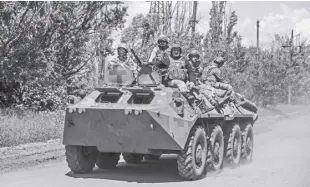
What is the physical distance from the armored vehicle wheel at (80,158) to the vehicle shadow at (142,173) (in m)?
0.13

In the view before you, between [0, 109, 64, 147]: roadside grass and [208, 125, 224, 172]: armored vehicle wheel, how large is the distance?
4898 millimetres

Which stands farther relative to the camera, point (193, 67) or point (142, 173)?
point (193, 67)

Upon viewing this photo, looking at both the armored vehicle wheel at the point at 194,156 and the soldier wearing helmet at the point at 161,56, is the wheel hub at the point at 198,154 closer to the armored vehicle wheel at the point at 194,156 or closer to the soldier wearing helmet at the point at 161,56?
the armored vehicle wheel at the point at 194,156

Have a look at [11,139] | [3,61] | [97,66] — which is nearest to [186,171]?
[11,139]

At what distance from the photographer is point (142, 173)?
36.5ft

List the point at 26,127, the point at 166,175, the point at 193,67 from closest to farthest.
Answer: the point at 166,175
the point at 193,67
the point at 26,127

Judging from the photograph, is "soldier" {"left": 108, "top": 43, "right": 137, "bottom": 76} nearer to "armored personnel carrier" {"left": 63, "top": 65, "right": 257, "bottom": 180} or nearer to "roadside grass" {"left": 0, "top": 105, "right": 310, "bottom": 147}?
"armored personnel carrier" {"left": 63, "top": 65, "right": 257, "bottom": 180}

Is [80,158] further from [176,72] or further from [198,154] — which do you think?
[176,72]

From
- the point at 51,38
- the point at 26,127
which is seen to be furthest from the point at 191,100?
the point at 51,38

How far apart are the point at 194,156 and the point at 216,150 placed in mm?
1526

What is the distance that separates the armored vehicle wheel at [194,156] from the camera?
975cm

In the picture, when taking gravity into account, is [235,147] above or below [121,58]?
below

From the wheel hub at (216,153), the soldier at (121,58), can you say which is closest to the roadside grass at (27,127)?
the soldier at (121,58)

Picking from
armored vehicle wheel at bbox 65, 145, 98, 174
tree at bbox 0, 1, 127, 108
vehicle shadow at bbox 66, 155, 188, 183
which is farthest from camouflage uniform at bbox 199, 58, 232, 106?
tree at bbox 0, 1, 127, 108
